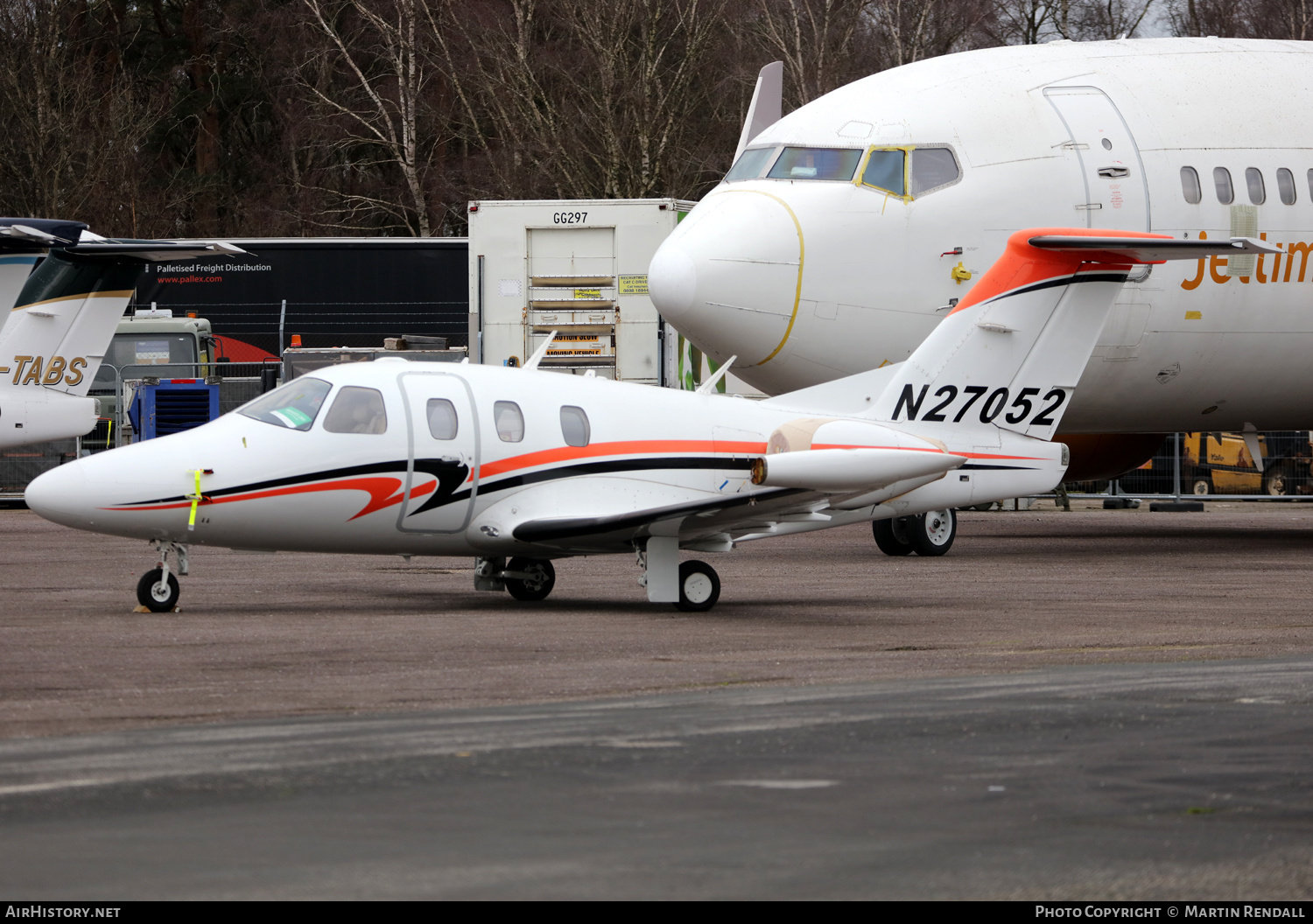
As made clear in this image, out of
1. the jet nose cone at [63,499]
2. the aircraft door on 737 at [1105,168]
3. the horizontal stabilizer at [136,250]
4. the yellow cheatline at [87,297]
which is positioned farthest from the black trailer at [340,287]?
the jet nose cone at [63,499]

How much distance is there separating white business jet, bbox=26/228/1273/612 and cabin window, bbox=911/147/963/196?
3.34m

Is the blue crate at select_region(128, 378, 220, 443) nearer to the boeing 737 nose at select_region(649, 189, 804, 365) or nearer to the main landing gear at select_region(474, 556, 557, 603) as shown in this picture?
the boeing 737 nose at select_region(649, 189, 804, 365)

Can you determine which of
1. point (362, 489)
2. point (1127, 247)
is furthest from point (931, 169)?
point (362, 489)

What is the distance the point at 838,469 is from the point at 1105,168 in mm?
7545

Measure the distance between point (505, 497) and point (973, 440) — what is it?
420cm

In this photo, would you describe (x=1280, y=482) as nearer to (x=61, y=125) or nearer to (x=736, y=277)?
(x=736, y=277)

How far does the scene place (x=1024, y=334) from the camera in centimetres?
1554

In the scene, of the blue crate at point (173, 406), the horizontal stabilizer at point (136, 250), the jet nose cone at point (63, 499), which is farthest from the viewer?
the blue crate at point (173, 406)

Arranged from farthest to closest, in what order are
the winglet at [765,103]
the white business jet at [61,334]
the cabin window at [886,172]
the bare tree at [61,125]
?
1. the bare tree at [61,125]
2. the winglet at [765,103]
3. the white business jet at [61,334]
4. the cabin window at [886,172]

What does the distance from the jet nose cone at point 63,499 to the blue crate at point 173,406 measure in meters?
17.9

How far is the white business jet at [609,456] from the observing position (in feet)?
43.3

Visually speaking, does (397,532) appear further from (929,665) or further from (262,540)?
(929,665)

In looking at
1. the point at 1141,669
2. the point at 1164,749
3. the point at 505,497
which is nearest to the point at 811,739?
the point at 1164,749

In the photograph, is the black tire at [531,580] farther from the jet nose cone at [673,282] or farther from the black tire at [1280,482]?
the black tire at [1280,482]
